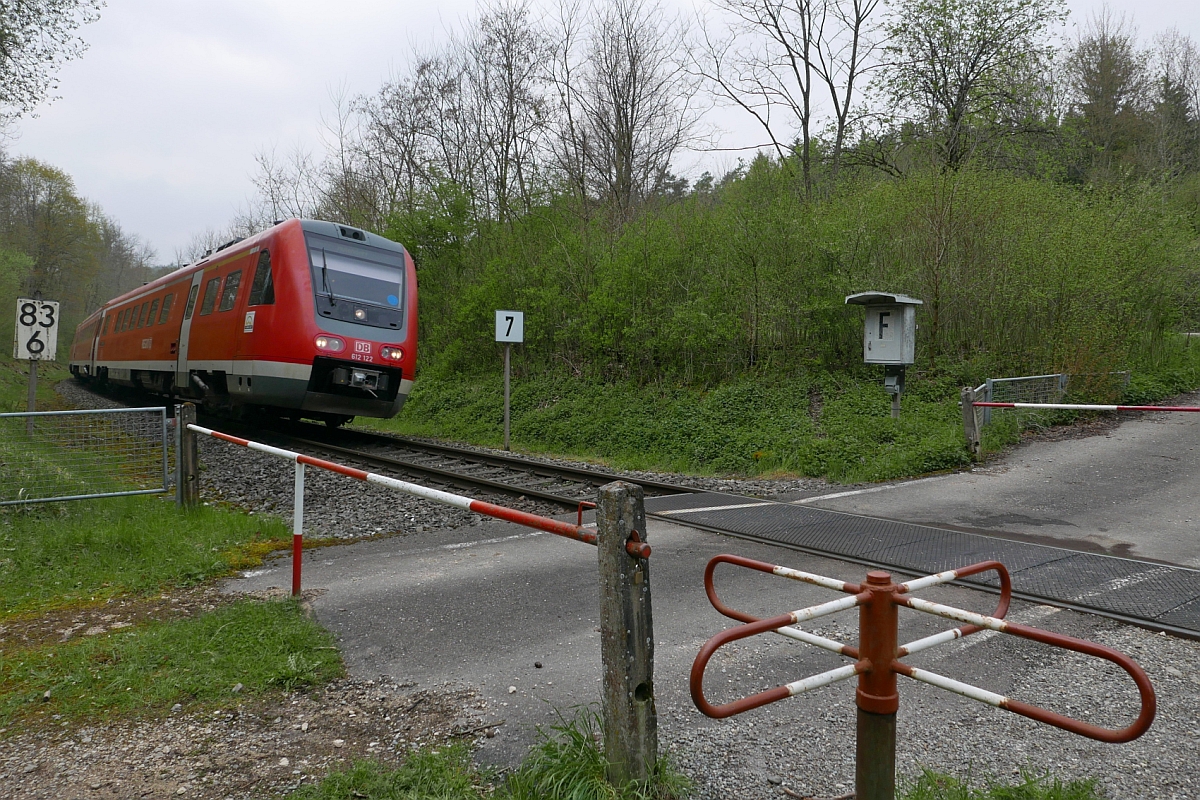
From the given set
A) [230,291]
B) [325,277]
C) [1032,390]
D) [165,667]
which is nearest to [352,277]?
[325,277]

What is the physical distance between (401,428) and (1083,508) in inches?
597

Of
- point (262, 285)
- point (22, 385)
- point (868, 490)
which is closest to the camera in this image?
point (868, 490)

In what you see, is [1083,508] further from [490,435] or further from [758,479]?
[490,435]

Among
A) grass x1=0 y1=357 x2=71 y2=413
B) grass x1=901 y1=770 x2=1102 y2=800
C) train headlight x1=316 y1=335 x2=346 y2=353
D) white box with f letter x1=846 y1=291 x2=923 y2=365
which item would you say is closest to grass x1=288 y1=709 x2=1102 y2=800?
grass x1=901 y1=770 x2=1102 y2=800

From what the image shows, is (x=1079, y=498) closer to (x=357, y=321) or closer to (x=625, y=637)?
(x=625, y=637)

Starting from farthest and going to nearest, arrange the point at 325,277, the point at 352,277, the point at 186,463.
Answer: the point at 352,277, the point at 325,277, the point at 186,463

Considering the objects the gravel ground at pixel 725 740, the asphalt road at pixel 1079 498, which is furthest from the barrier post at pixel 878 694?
the asphalt road at pixel 1079 498

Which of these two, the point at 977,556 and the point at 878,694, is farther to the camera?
the point at 977,556

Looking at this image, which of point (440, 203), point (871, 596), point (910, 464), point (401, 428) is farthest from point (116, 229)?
point (871, 596)

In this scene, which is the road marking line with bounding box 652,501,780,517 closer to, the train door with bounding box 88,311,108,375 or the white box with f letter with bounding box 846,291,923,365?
the white box with f letter with bounding box 846,291,923,365

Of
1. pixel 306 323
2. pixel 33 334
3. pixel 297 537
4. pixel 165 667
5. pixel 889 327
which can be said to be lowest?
pixel 165 667

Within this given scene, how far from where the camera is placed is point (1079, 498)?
8.86 metres

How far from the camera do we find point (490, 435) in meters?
17.1

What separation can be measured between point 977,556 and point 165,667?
5646 mm
